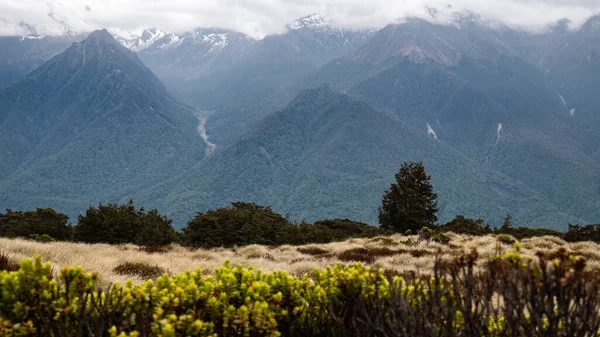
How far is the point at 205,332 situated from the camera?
3.48 meters

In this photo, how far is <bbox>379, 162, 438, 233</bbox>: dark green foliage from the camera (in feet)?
138

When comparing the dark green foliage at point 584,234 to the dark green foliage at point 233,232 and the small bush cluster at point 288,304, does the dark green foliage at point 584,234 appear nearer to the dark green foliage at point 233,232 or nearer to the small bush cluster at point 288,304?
the dark green foliage at point 233,232

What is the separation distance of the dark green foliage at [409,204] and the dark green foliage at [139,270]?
34660 millimetres

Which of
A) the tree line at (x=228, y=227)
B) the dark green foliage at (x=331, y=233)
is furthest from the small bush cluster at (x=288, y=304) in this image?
the dark green foliage at (x=331, y=233)

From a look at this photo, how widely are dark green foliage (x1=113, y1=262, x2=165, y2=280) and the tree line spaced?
14.2 m

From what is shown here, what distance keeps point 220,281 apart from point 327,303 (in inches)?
41.2

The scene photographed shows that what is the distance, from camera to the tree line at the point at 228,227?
1033 inches

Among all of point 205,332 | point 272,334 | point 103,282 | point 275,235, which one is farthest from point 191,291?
point 275,235

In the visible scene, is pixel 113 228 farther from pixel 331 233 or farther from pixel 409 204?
pixel 409 204

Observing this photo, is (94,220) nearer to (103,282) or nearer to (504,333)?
(103,282)

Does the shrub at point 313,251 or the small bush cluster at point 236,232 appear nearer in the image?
the shrub at point 313,251

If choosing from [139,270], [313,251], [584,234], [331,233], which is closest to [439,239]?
[313,251]

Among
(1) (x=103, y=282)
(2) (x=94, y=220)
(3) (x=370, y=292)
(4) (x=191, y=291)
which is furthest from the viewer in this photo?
(2) (x=94, y=220)

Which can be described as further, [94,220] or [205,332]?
[94,220]
